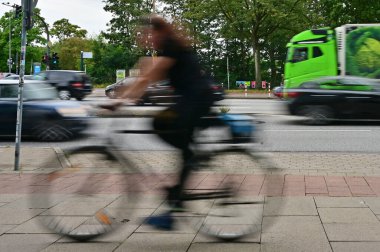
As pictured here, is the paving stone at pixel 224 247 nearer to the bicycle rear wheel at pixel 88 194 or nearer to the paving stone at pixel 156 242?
the paving stone at pixel 156 242

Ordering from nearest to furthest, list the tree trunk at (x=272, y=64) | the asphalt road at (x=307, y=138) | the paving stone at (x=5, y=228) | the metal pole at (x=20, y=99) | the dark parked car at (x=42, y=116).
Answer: the paving stone at (x=5, y=228)
the metal pole at (x=20, y=99)
the asphalt road at (x=307, y=138)
the dark parked car at (x=42, y=116)
the tree trunk at (x=272, y=64)

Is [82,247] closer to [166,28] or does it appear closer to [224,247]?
[224,247]

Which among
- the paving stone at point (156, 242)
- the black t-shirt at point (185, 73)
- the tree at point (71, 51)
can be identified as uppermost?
the tree at point (71, 51)

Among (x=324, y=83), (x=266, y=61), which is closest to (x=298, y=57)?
(x=324, y=83)

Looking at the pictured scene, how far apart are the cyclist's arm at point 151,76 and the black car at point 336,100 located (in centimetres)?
1221

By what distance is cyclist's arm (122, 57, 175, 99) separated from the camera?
156 inches

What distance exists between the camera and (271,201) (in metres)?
4.47

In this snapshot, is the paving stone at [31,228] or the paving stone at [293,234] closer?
the paving stone at [293,234]

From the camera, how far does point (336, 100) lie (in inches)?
607

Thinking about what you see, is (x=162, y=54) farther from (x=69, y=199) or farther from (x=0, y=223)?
(x=0, y=223)

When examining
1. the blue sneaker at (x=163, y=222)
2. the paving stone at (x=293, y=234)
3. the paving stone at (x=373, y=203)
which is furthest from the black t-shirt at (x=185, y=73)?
the paving stone at (x=373, y=203)

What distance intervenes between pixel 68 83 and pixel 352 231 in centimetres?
2433

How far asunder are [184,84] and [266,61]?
198ft

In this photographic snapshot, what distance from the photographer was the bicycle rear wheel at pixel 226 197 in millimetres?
4102
